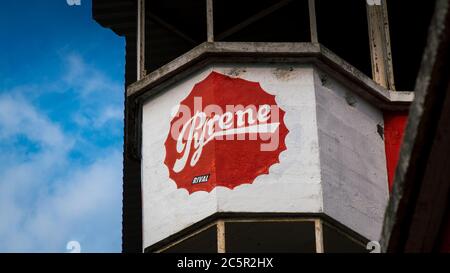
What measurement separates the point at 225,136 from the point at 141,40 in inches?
104

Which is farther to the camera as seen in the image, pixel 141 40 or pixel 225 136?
pixel 141 40

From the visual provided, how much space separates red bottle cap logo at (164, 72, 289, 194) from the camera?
51.0 ft

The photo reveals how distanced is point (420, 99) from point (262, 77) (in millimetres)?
9162

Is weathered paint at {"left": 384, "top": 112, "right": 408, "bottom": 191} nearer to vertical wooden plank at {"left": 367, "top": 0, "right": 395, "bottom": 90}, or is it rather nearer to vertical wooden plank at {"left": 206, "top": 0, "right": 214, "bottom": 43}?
vertical wooden plank at {"left": 367, "top": 0, "right": 395, "bottom": 90}

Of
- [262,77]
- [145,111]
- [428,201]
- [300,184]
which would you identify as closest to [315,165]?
[300,184]

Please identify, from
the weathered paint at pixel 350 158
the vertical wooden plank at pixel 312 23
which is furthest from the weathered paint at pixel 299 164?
the vertical wooden plank at pixel 312 23

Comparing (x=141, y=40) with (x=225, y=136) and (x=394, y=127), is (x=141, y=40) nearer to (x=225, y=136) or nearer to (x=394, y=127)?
(x=225, y=136)

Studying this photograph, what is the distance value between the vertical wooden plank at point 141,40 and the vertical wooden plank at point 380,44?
11.1ft

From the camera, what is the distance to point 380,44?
17.5 m

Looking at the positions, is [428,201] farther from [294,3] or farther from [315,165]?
[294,3]

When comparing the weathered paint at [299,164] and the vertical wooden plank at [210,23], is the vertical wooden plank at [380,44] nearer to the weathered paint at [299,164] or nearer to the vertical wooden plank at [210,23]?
the weathered paint at [299,164]

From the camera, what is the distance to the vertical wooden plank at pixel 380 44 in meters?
17.3

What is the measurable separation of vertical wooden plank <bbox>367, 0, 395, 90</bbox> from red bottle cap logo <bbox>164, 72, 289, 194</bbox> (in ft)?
7.13

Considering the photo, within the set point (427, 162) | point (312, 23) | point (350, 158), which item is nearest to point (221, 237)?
point (350, 158)
